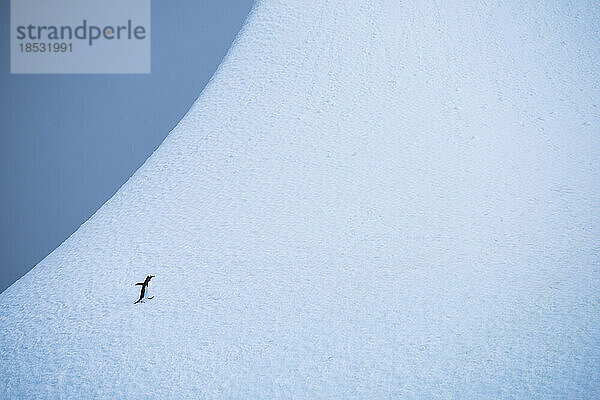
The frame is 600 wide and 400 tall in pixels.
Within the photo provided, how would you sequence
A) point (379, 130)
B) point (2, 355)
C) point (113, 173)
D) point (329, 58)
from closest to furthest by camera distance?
point (2, 355) < point (379, 130) < point (329, 58) < point (113, 173)

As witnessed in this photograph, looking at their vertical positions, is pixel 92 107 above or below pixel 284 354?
above

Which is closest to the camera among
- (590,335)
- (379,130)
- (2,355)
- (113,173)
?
(590,335)

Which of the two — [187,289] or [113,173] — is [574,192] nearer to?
[187,289]

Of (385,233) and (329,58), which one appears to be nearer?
(385,233)

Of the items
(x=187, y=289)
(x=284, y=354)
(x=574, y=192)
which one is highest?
(x=574, y=192)

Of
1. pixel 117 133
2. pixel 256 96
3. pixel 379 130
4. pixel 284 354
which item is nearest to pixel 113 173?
pixel 117 133

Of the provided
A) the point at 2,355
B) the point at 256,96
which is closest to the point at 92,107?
the point at 256,96

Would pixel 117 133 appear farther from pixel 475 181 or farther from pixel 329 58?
pixel 475 181
